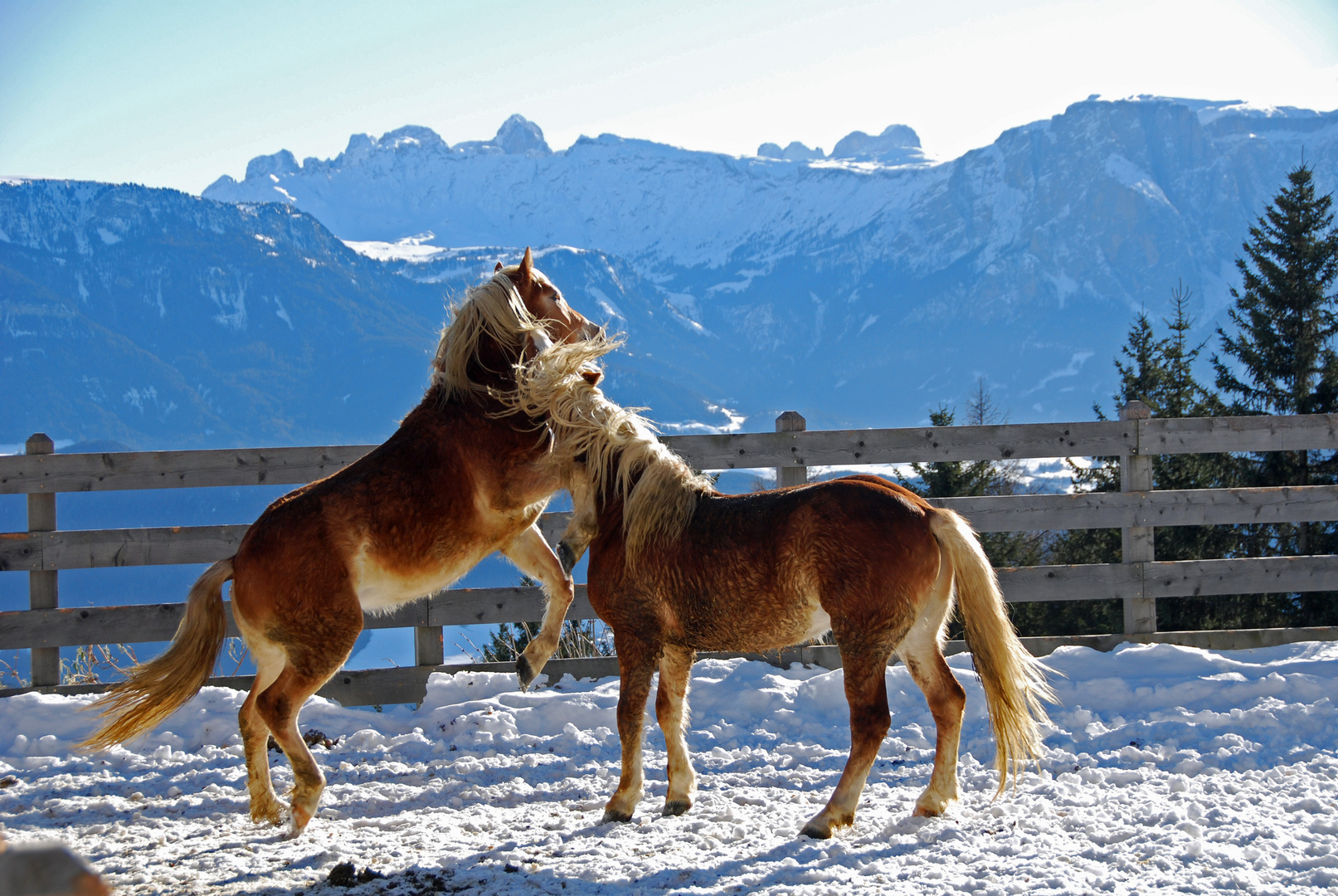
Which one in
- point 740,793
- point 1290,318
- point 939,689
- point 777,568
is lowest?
point 740,793

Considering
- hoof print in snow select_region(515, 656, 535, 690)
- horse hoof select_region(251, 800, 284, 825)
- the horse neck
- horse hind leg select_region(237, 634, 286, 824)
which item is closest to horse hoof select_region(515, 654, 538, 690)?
hoof print in snow select_region(515, 656, 535, 690)

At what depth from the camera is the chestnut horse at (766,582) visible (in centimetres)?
347

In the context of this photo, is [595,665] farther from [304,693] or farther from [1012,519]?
[1012,519]

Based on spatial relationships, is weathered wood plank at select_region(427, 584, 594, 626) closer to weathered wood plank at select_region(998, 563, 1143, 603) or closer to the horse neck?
the horse neck

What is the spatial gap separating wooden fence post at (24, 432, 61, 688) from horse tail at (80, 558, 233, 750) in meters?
2.46

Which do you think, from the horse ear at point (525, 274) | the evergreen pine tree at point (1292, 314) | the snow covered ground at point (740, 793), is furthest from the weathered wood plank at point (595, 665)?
the evergreen pine tree at point (1292, 314)

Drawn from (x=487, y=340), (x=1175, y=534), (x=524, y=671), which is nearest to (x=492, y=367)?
(x=487, y=340)

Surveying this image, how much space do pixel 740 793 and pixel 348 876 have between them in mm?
1780

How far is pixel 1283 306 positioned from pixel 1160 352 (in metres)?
2.52

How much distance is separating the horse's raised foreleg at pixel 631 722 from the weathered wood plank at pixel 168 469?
2.96m

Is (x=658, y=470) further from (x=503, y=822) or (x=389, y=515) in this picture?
(x=503, y=822)

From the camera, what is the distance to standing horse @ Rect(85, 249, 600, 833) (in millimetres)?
3693

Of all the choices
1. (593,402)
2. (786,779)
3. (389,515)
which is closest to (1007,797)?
(786,779)

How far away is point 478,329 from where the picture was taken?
4156mm
